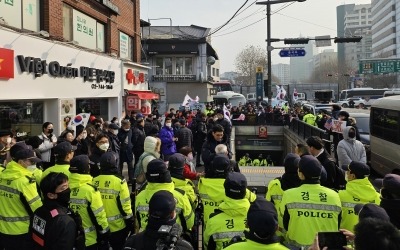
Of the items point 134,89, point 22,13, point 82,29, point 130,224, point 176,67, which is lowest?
point 130,224

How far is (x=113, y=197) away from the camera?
4.98m

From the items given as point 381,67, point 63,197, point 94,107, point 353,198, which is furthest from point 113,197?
point 381,67

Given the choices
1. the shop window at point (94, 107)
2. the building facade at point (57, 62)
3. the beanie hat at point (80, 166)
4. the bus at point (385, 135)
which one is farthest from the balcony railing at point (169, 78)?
the beanie hat at point (80, 166)

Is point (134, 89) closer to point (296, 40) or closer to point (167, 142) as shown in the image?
point (296, 40)

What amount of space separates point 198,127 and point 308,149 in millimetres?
7312

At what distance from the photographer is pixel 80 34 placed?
1536 cm

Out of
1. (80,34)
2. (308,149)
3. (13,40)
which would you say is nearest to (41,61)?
(13,40)

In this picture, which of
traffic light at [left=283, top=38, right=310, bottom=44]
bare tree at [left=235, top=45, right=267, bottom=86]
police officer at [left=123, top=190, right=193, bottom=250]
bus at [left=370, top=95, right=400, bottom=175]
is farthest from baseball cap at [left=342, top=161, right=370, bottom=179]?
Answer: bare tree at [left=235, top=45, right=267, bottom=86]

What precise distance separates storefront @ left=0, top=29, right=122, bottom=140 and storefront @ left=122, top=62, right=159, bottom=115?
2.94m

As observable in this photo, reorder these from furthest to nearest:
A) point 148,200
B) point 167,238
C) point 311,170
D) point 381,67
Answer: point 381,67, point 148,200, point 311,170, point 167,238

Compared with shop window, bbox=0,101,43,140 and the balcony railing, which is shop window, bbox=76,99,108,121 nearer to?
shop window, bbox=0,101,43,140

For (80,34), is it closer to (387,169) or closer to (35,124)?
(35,124)

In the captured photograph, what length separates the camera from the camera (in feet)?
9.51

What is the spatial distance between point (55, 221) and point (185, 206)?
4.73 feet
